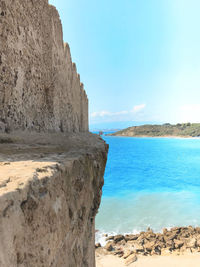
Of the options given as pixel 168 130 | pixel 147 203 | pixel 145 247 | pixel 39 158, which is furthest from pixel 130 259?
pixel 168 130

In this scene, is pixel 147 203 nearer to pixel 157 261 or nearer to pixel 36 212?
pixel 157 261

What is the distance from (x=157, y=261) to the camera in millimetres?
6430

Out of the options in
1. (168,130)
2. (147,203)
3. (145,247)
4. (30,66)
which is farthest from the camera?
(168,130)

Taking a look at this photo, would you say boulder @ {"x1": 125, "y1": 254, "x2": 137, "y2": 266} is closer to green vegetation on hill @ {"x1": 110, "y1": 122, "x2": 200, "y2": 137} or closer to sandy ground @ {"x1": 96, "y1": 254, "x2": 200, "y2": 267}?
sandy ground @ {"x1": 96, "y1": 254, "x2": 200, "y2": 267}

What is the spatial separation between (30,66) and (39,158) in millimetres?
1332

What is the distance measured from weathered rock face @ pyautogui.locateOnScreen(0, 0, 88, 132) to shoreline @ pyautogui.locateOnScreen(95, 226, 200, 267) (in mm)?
6306

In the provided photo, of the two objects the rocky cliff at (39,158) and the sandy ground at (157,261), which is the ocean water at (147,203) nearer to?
the sandy ground at (157,261)

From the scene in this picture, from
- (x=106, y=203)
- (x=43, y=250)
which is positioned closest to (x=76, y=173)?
(x=43, y=250)

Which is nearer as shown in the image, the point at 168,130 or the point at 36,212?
the point at 36,212

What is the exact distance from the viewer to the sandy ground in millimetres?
6180

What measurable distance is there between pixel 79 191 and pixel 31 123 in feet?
4.00

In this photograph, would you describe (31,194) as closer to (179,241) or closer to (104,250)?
(104,250)

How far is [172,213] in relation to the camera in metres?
11.5

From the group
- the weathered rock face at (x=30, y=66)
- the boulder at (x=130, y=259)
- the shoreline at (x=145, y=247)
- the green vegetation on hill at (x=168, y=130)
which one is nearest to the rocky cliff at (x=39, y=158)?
the weathered rock face at (x=30, y=66)
